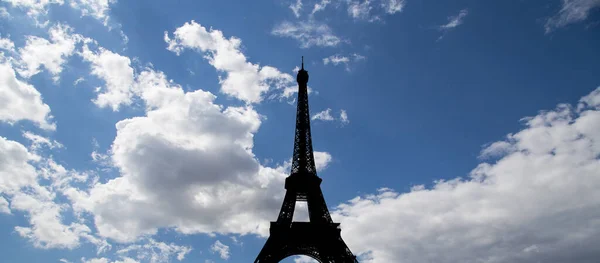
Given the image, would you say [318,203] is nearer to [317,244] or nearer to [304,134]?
[317,244]

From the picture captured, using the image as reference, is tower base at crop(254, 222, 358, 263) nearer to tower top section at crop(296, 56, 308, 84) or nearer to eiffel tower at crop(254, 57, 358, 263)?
eiffel tower at crop(254, 57, 358, 263)

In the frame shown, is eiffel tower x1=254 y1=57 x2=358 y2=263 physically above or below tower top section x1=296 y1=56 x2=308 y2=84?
below

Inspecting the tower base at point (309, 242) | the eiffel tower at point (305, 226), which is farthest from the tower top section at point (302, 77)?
the tower base at point (309, 242)

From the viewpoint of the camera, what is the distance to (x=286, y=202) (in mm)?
73312

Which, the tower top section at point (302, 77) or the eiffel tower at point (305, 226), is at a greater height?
the tower top section at point (302, 77)

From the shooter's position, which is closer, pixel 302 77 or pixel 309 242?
pixel 309 242

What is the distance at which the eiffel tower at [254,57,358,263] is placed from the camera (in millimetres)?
66812

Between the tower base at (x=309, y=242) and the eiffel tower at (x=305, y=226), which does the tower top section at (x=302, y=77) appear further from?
the tower base at (x=309, y=242)

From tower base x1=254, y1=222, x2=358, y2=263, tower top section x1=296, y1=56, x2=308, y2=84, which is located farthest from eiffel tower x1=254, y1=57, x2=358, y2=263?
tower top section x1=296, y1=56, x2=308, y2=84

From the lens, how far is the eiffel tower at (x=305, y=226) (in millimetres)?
66812

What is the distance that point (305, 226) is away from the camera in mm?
69125

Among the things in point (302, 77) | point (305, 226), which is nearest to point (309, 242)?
point (305, 226)

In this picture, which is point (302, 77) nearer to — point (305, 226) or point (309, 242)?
point (305, 226)

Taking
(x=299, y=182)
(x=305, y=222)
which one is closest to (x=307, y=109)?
(x=299, y=182)
